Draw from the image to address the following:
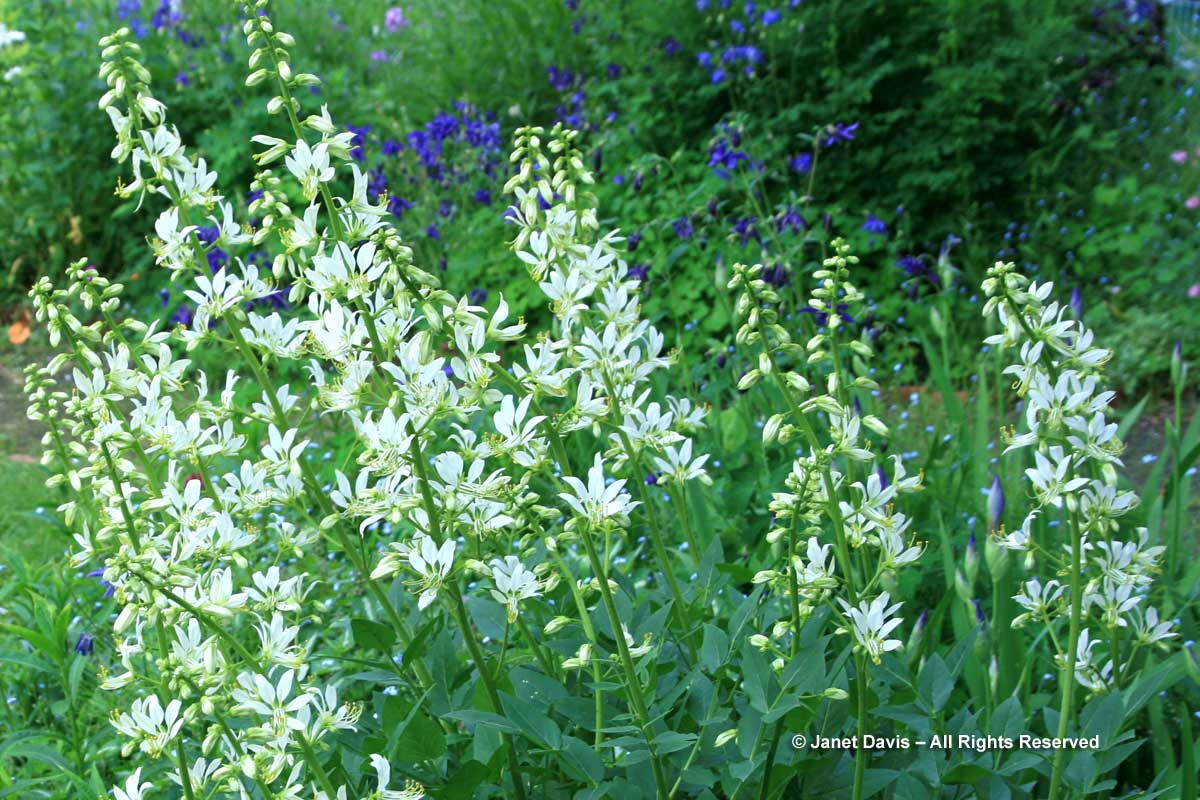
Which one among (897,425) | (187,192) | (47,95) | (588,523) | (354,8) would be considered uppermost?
(354,8)

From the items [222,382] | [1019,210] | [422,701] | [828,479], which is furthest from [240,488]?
[1019,210]

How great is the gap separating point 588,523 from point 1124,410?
12.9 feet

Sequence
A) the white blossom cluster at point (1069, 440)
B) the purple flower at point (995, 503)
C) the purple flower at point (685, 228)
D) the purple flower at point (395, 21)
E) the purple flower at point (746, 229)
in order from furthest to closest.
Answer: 1. the purple flower at point (395, 21)
2. the purple flower at point (685, 228)
3. the purple flower at point (746, 229)
4. the purple flower at point (995, 503)
5. the white blossom cluster at point (1069, 440)

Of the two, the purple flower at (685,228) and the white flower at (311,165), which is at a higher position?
the purple flower at (685,228)

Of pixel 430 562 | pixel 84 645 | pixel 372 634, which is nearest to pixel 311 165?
pixel 430 562

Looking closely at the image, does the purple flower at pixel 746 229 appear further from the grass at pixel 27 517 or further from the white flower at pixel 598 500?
the grass at pixel 27 517

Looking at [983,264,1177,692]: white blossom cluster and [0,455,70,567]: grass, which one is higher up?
[0,455,70,567]: grass

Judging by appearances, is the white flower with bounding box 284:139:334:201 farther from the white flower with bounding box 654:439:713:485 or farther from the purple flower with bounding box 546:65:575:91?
the purple flower with bounding box 546:65:575:91

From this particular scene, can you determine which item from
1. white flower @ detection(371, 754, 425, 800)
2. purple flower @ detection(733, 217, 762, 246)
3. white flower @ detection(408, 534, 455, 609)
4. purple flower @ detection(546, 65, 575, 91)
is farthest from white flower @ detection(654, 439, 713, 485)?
purple flower @ detection(546, 65, 575, 91)

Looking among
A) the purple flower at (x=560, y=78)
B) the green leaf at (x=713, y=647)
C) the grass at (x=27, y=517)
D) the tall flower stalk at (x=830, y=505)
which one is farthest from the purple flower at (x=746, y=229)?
the purple flower at (x=560, y=78)

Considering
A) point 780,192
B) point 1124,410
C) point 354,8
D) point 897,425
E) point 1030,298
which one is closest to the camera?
point 1030,298

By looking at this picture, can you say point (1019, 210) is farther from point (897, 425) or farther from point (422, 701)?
point (422, 701)

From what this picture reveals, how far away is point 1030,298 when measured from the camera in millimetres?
1742
